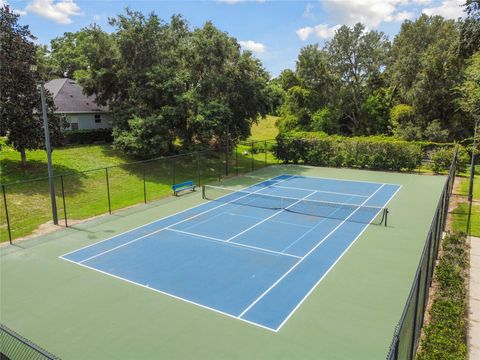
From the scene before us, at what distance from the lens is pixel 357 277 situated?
34.2 feet

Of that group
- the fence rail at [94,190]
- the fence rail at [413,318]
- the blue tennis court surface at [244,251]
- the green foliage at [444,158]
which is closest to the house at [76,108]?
the fence rail at [94,190]

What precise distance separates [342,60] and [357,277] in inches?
1490

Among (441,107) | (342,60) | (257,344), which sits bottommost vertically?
(257,344)

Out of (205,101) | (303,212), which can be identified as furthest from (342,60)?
(303,212)

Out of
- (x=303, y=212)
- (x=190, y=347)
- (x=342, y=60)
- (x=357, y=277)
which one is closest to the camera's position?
(x=190, y=347)

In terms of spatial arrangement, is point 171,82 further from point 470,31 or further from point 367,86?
point 367,86

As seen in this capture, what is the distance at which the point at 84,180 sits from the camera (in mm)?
21531

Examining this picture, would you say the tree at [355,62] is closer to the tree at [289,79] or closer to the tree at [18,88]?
the tree at [289,79]

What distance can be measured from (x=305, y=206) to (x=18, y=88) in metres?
16.2

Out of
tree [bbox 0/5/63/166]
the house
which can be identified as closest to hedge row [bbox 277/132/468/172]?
the house

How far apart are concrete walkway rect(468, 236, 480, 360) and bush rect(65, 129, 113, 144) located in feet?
85.5

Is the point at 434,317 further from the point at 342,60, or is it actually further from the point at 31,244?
the point at 342,60

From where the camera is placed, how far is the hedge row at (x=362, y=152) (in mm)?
26891

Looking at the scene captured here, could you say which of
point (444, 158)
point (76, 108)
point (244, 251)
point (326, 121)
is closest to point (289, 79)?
point (326, 121)
